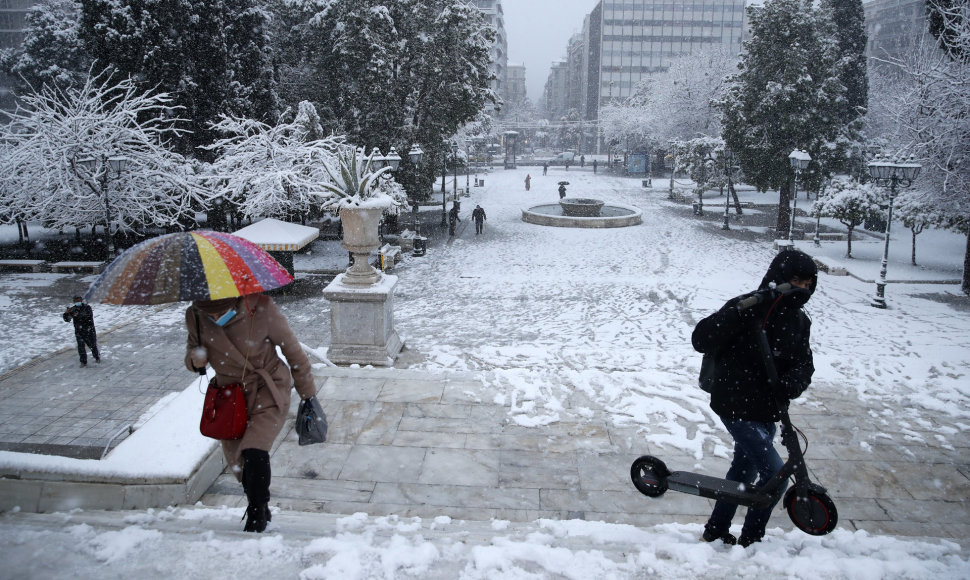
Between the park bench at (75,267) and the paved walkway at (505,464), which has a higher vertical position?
the paved walkway at (505,464)

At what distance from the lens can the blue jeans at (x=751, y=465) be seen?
11.6 feet

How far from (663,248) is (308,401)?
68.6 feet

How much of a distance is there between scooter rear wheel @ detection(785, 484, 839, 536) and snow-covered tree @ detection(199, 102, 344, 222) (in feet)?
58.4

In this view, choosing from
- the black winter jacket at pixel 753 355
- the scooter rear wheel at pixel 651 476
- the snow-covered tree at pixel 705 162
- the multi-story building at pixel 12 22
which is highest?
the multi-story building at pixel 12 22

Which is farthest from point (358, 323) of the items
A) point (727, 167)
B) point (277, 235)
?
point (727, 167)

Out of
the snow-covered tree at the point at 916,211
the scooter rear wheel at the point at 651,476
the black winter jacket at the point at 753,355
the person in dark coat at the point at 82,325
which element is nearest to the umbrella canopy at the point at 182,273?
the black winter jacket at the point at 753,355

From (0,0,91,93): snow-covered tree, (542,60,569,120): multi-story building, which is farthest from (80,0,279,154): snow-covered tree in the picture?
(542,60,569,120): multi-story building

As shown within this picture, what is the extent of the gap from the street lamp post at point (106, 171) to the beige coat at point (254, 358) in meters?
15.6

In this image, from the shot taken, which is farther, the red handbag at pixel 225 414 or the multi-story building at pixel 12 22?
the multi-story building at pixel 12 22

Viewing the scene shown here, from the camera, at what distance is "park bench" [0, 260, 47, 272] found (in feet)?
61.4

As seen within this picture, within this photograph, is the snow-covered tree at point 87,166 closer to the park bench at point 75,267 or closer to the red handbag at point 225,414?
the park bench at point 75,267

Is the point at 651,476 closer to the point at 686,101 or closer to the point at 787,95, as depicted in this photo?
the point at 787,95

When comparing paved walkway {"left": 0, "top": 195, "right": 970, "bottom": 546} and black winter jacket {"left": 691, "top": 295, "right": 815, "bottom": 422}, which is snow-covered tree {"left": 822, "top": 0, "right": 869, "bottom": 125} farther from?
black winter jacket {"left": 691, "top": 295, "right": 815, "bottom": 422}

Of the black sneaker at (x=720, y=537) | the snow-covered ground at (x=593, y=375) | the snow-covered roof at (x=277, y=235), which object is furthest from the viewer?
the snow-covered roof at (x=277, y=235)
